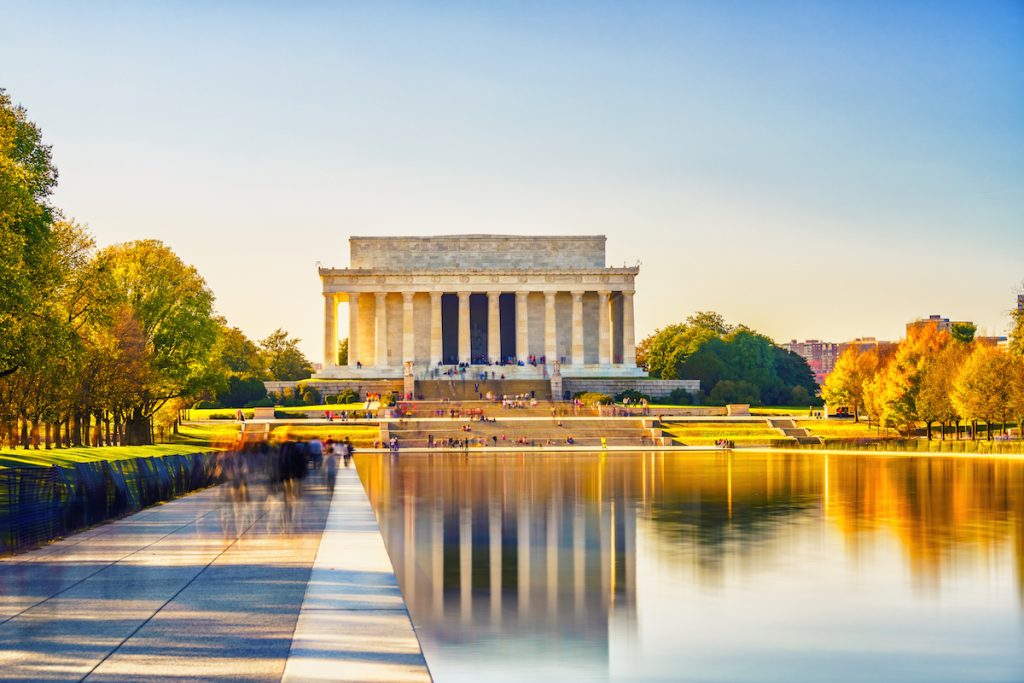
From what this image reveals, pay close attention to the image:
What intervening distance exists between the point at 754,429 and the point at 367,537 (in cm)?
6042

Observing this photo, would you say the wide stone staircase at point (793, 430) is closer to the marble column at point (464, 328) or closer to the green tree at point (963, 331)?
the green tree at point (963, 331)

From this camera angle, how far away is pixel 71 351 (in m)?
43.5

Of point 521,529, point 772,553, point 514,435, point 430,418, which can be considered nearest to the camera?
point 772,553

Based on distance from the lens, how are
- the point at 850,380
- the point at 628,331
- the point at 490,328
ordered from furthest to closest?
the point at 490,328, the point at 628,331, the point at 850,380

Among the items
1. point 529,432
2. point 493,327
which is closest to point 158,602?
point 529,432

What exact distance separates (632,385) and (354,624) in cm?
9146

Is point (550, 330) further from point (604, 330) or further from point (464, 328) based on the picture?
point (464, 328)

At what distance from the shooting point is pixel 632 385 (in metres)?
105

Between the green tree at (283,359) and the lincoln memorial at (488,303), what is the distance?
13186 millimetres

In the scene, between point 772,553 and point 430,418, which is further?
point 430,418

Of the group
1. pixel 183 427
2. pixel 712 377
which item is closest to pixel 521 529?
pixel 183 427

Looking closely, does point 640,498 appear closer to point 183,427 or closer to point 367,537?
point 367,537

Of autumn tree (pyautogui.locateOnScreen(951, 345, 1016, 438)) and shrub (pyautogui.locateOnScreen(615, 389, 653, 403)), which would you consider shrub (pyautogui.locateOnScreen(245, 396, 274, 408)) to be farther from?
autumn tree (pyautogui.locateOnScreen(951, 345, 1016, 438))

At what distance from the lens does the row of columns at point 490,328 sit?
4574 inches
